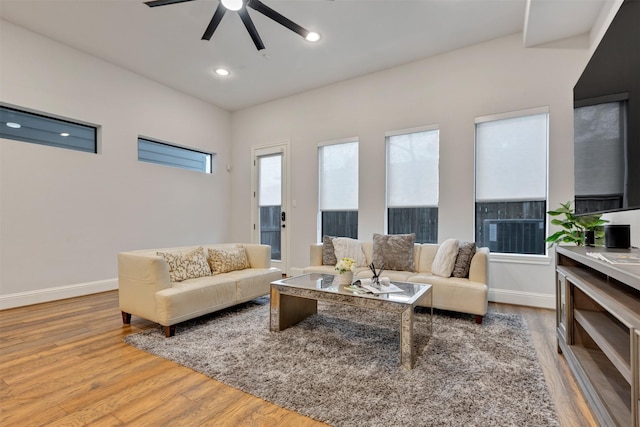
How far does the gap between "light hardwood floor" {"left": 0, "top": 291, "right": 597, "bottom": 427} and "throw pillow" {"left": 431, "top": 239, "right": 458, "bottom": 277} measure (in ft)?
2.83

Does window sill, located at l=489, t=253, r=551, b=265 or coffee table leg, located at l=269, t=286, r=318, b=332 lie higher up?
window sill, located at l=489, t=253, r=551, b=265

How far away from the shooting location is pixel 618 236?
1.95m

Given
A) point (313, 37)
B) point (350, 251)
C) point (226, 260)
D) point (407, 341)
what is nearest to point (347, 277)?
point (407, 341)

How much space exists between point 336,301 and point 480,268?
1.60m

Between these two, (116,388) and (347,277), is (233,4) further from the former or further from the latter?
(116,388)

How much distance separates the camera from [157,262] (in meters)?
2.61

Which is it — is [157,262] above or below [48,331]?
above

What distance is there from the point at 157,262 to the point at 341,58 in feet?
11.2

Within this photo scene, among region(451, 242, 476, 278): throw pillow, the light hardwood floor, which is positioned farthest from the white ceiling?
the light hardwood floor

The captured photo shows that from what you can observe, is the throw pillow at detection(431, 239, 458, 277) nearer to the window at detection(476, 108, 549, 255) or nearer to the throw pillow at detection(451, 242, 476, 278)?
the throw pillow at detection(451, 242, 476, 278)

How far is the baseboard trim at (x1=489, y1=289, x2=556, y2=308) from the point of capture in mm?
3373

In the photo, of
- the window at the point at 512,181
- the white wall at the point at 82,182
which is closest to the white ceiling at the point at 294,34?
the white wall at the point at 82,182

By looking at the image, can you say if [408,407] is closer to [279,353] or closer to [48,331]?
[279,353]

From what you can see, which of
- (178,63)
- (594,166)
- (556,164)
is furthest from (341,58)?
(594,166)
